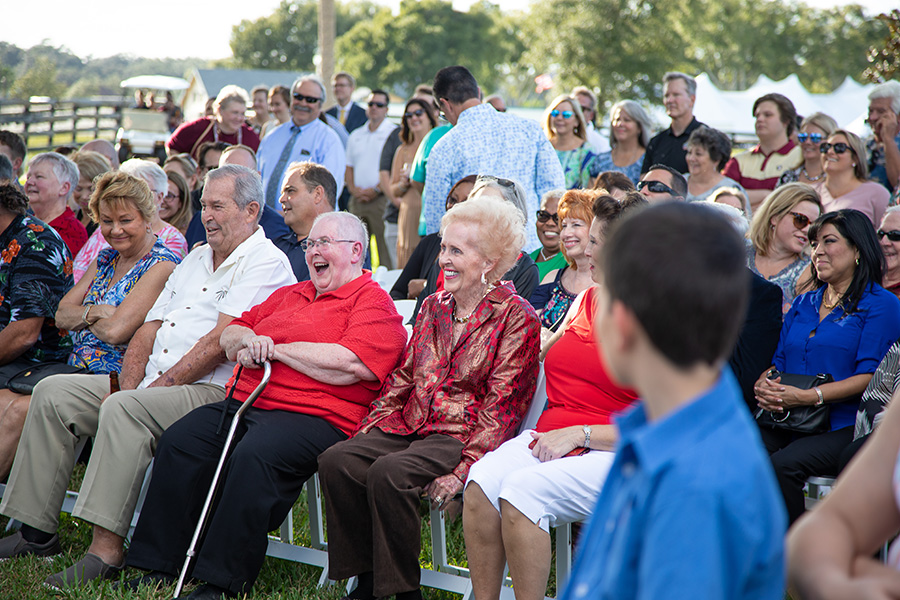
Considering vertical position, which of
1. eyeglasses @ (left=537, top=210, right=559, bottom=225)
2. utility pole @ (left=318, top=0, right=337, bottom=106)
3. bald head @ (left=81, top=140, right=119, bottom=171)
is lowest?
bald head @ (left=81, top=140, right=119, bottom=171)

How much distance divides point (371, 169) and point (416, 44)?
2454 inches

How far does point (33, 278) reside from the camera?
4.66 meters

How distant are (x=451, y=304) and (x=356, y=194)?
20.1ft

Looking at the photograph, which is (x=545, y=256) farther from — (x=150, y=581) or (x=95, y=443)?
(x=150, y=581)

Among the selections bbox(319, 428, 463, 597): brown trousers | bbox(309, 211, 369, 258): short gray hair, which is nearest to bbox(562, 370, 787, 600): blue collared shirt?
bbox(319, 428, 463, 597): brown trousers

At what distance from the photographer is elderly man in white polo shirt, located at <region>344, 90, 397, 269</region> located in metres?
9.45

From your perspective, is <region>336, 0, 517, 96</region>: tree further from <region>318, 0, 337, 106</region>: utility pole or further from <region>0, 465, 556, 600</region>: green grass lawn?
<region>0, 465, 556, 600</region>: green grass lawn

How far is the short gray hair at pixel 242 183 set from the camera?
450 cm

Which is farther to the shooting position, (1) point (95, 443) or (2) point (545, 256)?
(2) point (545, 256)

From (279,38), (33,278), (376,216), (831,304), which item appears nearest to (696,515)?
(831,304)

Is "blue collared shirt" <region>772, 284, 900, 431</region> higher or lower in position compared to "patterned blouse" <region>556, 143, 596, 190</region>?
lower

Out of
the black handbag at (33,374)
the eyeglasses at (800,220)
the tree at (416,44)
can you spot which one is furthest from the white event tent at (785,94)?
the tree at (416,44)

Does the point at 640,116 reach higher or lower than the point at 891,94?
lower

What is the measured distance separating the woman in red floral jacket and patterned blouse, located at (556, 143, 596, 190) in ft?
12.1
